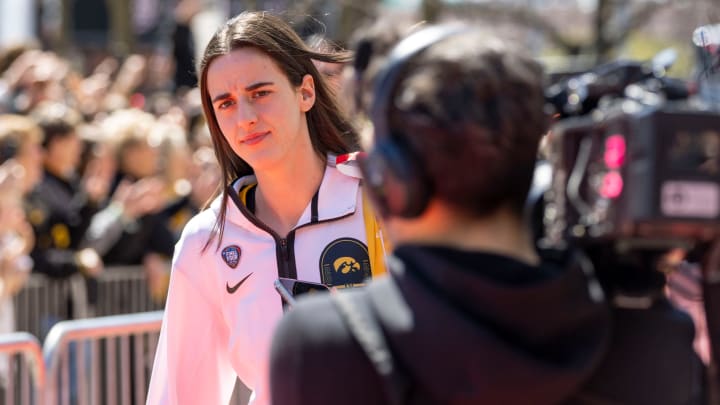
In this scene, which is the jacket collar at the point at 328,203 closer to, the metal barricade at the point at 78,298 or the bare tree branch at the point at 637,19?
the metal barricade at the point at 78,298

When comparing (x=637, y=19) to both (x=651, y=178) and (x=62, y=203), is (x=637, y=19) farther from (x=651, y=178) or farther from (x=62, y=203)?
(x=651, y=178)

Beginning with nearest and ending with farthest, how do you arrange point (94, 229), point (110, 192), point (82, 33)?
point (94, 229), point (110, 192), point (82, 33)

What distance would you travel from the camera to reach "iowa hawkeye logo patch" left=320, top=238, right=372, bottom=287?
11.1 feet

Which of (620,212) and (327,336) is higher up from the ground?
(620,212)

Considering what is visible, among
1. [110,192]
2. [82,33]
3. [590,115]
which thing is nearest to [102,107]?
[110,192]

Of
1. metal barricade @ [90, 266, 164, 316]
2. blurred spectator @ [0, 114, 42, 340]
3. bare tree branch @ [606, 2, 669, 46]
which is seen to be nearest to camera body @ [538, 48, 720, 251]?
blurred spectator @ [0, 114, 42, 340]

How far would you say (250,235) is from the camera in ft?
11.4

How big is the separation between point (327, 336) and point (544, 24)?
17.6 m

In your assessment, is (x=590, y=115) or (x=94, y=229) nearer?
(x=590, y=115)

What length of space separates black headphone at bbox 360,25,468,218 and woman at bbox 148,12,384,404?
1.53 m

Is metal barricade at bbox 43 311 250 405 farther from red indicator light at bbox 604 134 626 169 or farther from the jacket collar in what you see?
red indicator light at bbox 604 134 626 169

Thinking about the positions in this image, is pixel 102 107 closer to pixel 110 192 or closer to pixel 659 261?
pixel 110 192

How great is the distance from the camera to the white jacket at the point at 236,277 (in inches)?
133

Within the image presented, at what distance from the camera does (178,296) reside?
345cm
